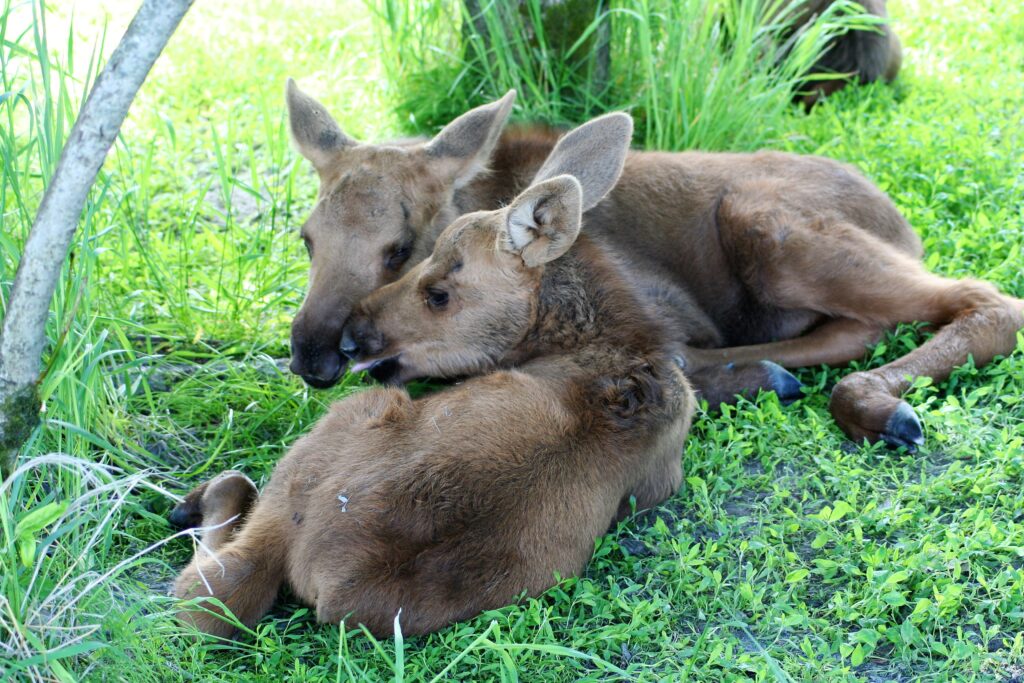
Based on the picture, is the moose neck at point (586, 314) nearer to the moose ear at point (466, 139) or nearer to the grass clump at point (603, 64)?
the moose ear at point (466, 139)

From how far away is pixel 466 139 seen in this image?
511 centimetres

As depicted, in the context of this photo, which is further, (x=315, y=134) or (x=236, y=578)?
(x=315, y=134)

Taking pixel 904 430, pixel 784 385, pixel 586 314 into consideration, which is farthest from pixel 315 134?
pixel 904 430

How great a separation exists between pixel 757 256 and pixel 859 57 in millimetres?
3510

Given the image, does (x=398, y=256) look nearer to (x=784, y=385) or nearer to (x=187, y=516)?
(x=187, y=516)

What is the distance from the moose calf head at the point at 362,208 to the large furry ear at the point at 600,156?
613mm

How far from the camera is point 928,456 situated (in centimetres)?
419

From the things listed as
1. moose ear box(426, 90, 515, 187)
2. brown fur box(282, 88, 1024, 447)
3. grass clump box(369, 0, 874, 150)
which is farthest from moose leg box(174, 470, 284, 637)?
grass clump box(369, 0, 874, 150)

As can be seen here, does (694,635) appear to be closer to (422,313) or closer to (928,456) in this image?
(928,456)

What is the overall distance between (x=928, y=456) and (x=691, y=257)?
58.6 inches

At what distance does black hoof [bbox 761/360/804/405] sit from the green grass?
3.4 inches

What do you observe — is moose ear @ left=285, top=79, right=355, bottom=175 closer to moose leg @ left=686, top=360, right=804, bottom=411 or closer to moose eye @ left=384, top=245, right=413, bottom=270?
moose eye @ left=384, top=245, right=413, bottom=270

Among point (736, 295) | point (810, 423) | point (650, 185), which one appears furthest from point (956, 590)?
point (650, 185)

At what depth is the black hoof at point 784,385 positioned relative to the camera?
479 cm
